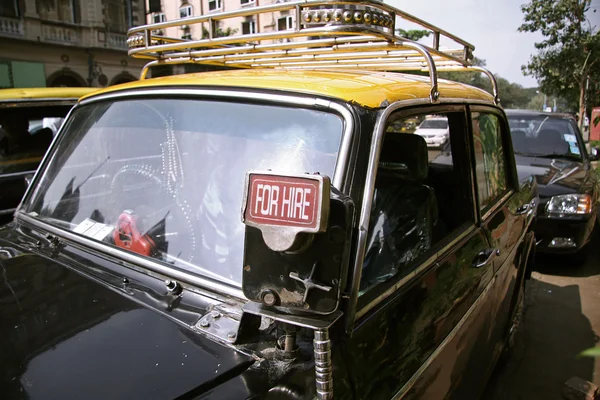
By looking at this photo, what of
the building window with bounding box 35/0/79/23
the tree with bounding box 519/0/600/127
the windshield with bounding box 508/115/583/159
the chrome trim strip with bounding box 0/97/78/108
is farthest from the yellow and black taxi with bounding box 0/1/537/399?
the building window with bounding box 35/0/79/23

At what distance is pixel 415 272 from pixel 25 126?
175 inches

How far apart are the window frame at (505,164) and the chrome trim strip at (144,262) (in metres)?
1.42

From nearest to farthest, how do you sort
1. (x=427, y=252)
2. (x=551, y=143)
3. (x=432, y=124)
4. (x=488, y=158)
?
1. (x=427, y=252)
2. (x=488, y=158)
3. (x=551, y=143)
4. (x=432, y=124)

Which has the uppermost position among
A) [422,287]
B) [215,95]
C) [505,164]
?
[215,95]

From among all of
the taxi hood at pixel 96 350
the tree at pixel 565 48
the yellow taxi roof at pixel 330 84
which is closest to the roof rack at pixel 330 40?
the yellow taxi roof at pixel 330 84

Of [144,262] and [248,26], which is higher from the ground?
[248,26]

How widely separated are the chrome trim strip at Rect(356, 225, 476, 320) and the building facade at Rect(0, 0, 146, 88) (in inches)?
822

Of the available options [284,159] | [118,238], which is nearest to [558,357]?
[284,159]

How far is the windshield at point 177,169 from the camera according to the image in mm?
1637

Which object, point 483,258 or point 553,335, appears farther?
point 553,335

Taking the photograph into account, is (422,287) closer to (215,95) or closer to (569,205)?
(215,95)

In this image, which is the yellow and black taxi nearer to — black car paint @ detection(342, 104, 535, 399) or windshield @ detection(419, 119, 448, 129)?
black car paint @ detection(342, 104, 535, 399)

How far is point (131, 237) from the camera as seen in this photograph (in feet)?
6.24

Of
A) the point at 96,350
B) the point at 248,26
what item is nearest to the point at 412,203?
the point at 96,350
